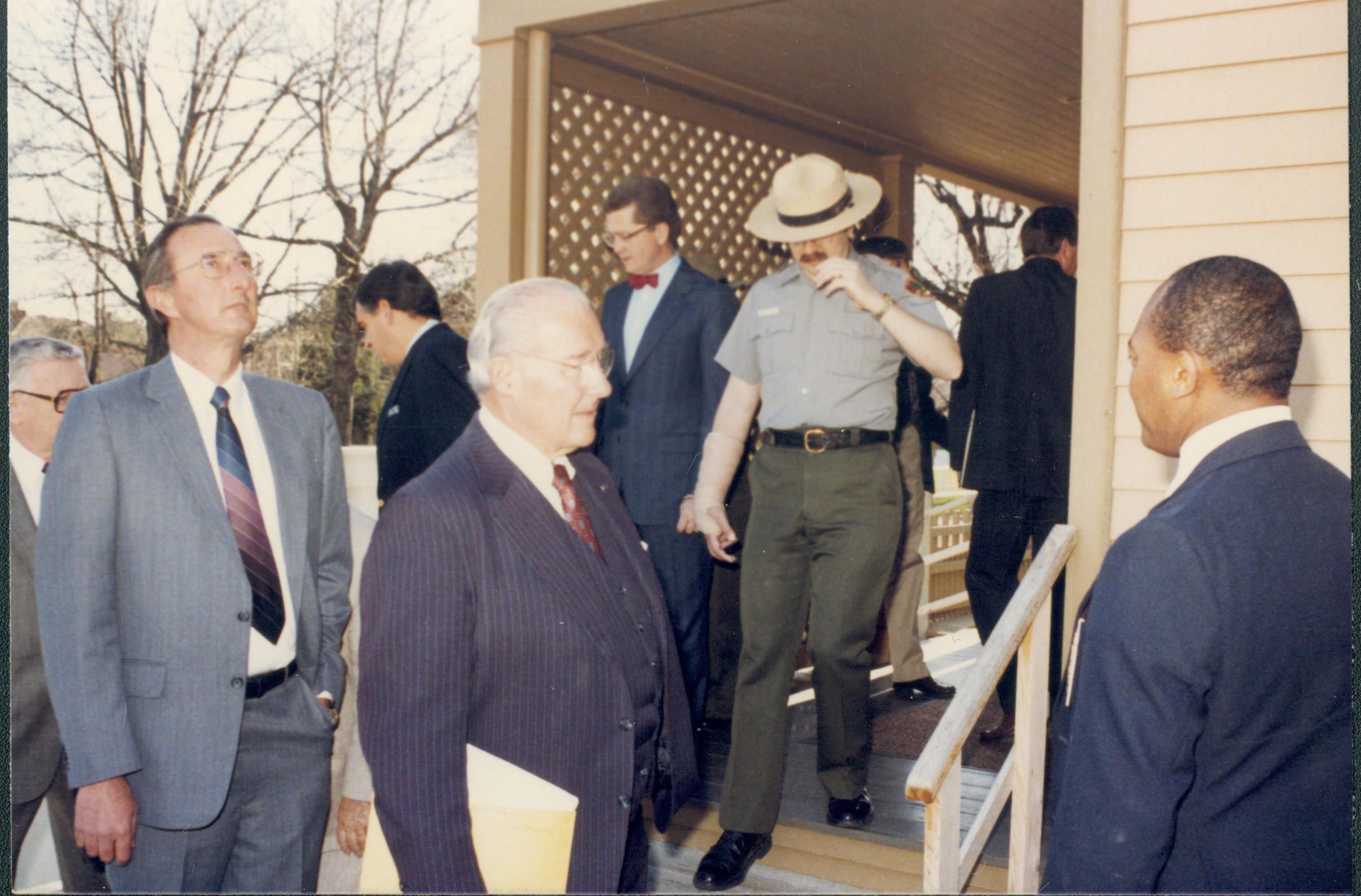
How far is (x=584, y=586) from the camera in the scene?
161 cm

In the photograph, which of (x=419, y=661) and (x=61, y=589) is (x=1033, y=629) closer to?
(x=419, y=661)

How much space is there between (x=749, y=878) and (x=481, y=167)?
2783 mm

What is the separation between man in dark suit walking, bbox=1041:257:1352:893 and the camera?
4.43ft

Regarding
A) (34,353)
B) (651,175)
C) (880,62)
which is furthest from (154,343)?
(34,353)

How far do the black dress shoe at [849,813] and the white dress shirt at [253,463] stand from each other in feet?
5.49

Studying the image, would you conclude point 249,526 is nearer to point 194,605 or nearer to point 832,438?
point 194,605

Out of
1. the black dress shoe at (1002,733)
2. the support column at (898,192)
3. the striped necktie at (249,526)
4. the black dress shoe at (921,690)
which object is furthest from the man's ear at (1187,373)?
the support column at (898,192)

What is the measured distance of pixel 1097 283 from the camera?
9.08ft

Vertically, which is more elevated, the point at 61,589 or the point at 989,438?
the point at 989,438

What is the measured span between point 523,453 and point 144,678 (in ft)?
2.90

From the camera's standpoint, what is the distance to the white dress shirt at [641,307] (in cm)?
354

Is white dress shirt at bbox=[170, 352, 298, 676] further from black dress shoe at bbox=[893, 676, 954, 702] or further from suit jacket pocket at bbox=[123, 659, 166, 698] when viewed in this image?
black dress shoe at bbox=[893, 676, 954, 702]

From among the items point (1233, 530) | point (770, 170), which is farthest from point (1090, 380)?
point (770, 170)

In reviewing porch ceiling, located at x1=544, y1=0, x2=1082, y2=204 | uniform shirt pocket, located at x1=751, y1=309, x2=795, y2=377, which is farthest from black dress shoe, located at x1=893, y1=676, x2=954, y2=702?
porch ceiling, located at x1=544, y1=0, x2=1082, y2=204
